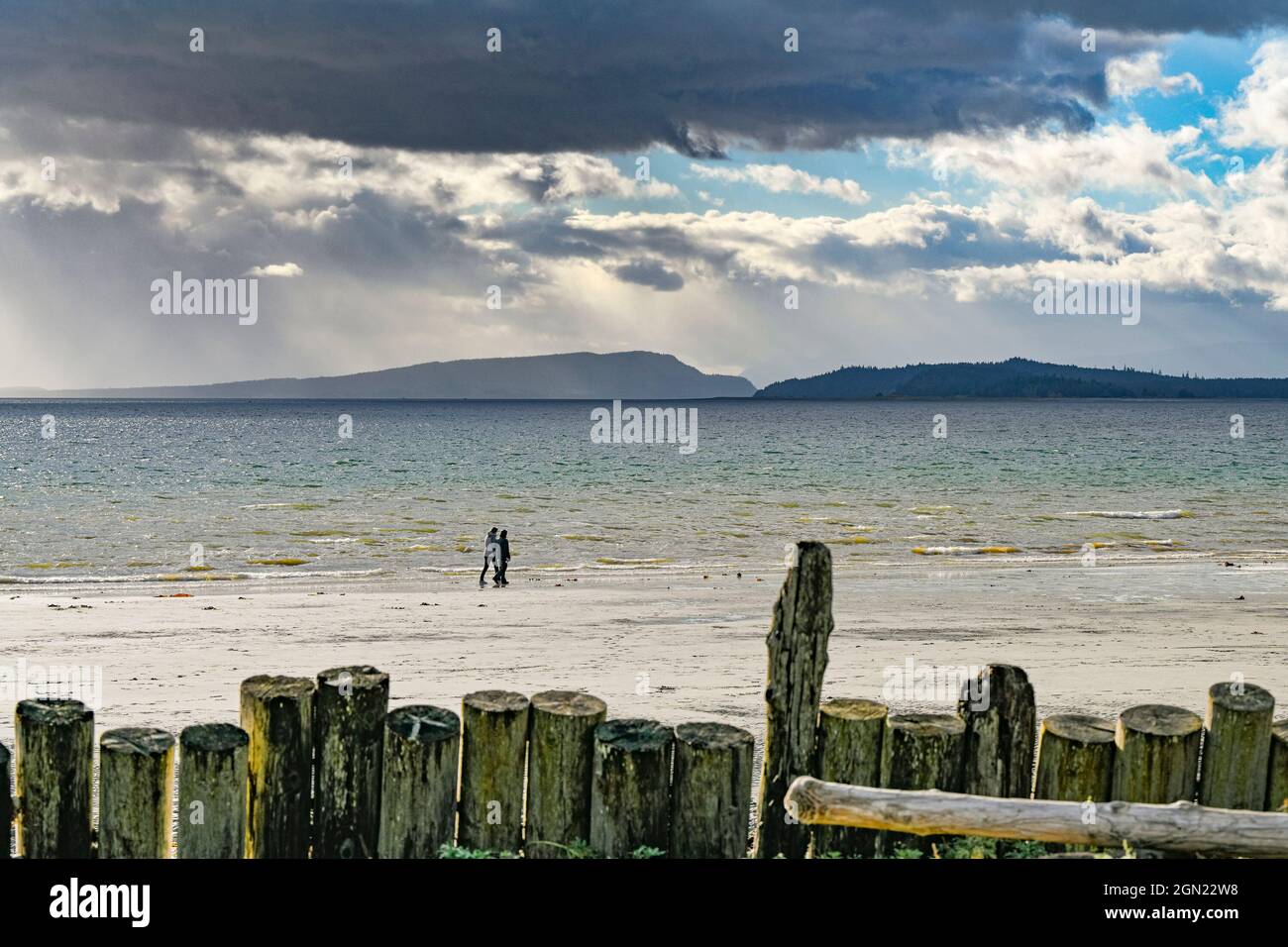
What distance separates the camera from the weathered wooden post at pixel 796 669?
19.2 feet

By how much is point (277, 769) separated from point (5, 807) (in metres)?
1.38

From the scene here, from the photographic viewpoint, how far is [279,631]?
1689cm

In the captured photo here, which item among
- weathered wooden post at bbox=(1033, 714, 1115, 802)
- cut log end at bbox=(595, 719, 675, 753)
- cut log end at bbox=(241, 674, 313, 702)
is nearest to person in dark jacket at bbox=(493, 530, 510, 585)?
cut log end at bbox=(241, 674, 313, 702)

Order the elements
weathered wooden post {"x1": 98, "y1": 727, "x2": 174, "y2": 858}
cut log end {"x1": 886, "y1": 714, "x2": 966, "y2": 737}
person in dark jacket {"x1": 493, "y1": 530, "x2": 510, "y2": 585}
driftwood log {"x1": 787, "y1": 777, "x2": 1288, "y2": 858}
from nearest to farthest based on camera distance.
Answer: driftwood log {"x1": 787, "y1": 777, "x2": 1288, "y2": 858} < weathered wooden post {"x1": 98, "y1": 727, "x2": 174, "y2": 858} < cut log end {"x1": 886, "y1": 714, "x2": 966, "y2": 737} < person in dark jacket {"x1": 493, "y1": 530, "x2": 510, "y2": 585}

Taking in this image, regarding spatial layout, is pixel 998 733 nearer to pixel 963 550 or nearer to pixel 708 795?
pixel 708 795

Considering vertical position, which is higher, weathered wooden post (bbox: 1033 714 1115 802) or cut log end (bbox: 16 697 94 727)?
cut log end (bbox: 16 697 94 727)

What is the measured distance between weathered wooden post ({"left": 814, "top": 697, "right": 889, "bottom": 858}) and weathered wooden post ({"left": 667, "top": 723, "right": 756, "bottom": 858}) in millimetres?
442

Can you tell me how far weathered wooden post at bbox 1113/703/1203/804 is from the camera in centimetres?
599


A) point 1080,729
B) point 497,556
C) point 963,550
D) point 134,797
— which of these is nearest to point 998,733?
point 1080,729

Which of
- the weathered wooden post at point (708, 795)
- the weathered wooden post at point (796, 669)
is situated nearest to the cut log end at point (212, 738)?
the weathered wooden post at point (708, 795)

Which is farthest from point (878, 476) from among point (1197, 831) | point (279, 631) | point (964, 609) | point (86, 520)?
point (1197, 831)

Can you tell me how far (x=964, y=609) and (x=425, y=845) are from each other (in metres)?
15.3

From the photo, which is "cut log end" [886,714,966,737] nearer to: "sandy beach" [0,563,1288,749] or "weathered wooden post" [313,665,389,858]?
"weathered wooden post" [313,665,389,858]
